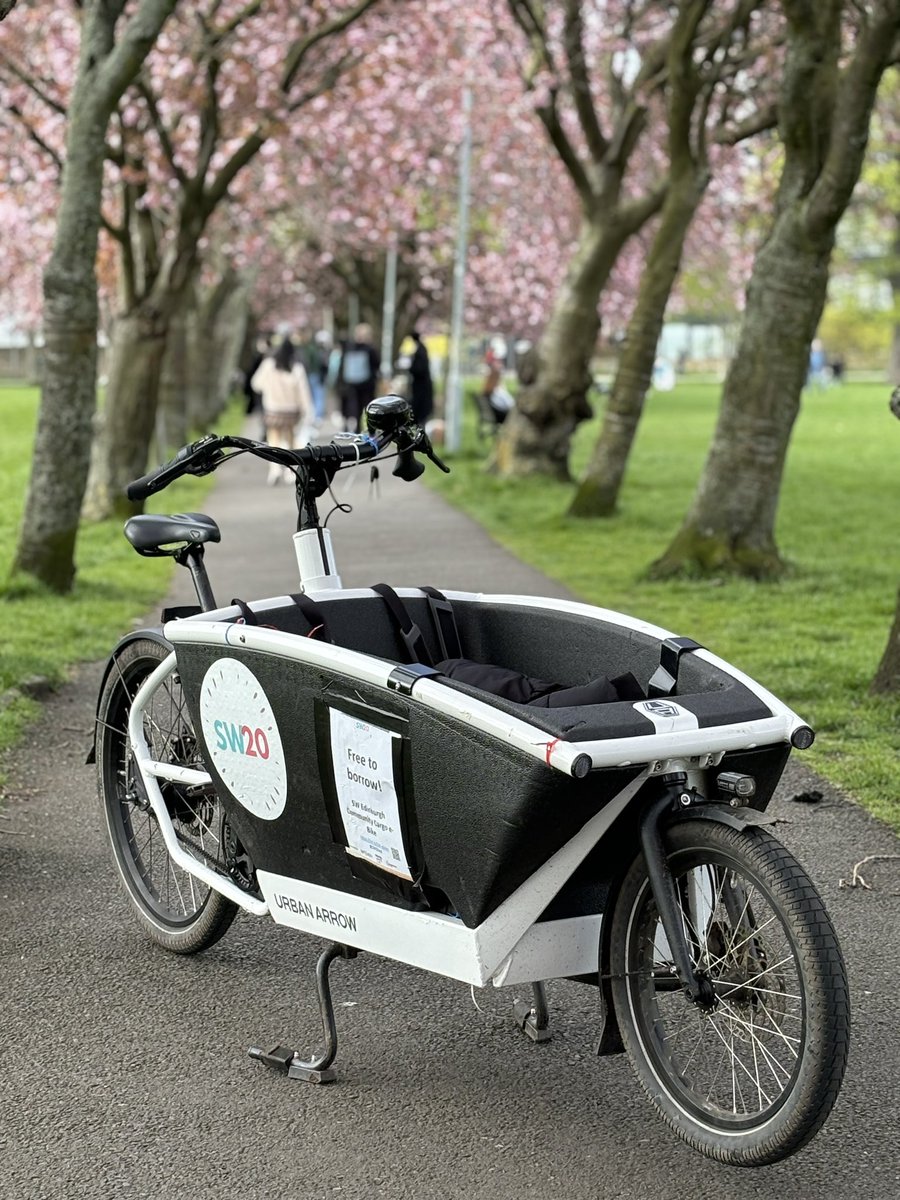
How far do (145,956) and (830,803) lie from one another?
8.81 feet

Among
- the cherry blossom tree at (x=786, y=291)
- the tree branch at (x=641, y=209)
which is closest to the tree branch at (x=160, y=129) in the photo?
the tree branch at (x=641, y=209)

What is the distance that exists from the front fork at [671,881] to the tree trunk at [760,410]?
27.5ft

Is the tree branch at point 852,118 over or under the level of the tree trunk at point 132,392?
over

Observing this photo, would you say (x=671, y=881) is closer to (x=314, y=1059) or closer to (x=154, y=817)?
(x=314, y=1059)

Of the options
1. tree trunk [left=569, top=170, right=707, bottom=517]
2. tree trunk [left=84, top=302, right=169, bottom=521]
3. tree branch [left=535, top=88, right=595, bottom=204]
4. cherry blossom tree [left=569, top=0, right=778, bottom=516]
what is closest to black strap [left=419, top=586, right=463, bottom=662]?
cherry blossom tree [left=569, top=0, right=778, bottom=516]

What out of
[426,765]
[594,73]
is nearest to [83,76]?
[426,765]

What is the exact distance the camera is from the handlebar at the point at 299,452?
14.4 ft

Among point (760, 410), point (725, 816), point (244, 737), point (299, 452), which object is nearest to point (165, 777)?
point (244, 737)

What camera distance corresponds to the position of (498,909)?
11.9 feet

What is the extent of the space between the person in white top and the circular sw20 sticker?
58.9ft

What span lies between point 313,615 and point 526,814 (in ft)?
3.67

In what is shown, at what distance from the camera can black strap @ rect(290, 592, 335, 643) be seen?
14.3ft

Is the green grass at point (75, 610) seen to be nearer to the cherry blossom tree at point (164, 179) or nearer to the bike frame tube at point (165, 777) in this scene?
the cherry blossom tree at point (164, 179)

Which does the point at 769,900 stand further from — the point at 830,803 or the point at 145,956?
the point at 830,803
